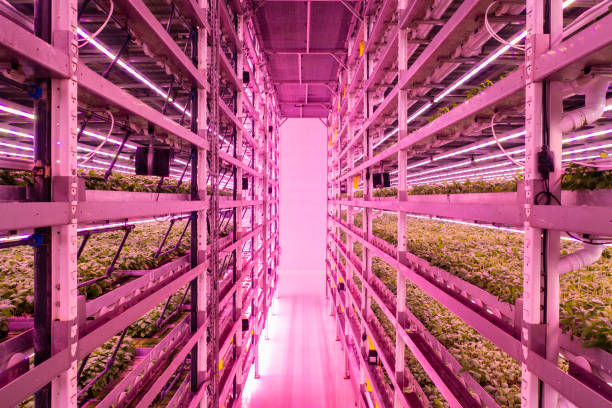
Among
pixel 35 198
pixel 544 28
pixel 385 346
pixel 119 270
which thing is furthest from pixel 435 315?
pixel 35 198

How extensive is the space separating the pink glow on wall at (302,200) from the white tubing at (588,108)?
1374cm

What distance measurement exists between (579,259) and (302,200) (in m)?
13.9

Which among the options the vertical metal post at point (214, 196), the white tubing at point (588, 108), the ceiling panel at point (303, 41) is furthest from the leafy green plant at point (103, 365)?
the ceiling panel at point (303, 41)

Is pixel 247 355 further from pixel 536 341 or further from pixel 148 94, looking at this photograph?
pixel 536 341

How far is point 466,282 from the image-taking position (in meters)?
2.50

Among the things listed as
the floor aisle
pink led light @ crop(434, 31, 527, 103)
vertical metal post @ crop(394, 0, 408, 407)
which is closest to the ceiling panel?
vertical metal post @ crop(394, 0, 408, 407)

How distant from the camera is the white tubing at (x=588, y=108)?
1658mm

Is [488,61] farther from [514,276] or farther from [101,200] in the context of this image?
[101,200]

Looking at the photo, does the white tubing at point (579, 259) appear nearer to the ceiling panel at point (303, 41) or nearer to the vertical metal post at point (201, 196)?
the vertical metal post at point (201, 196)

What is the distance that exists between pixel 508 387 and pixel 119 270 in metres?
3.42

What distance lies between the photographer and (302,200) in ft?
50.8

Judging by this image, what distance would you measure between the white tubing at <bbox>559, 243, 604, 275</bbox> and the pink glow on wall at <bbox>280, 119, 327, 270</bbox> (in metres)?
13.7

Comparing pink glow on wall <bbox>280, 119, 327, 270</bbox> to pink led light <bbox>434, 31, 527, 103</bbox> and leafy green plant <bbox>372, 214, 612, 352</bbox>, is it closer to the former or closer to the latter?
leafy green plant <bbox>372, 214, 612, 352</bbox>

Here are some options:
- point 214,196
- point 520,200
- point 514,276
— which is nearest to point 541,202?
point 520,200
